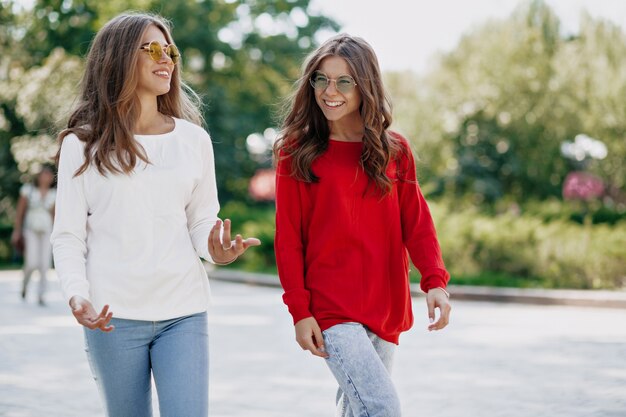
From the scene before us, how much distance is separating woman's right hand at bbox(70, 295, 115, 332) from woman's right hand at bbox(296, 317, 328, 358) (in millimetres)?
715

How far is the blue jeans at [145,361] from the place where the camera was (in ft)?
10.5

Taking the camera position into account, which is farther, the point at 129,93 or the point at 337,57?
the point at 337,57

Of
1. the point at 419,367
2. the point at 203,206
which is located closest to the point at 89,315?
the point at 203,206

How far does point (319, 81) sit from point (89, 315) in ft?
4.26

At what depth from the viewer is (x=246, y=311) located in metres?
12.6

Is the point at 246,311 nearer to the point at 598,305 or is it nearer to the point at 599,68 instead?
the point at 598,305

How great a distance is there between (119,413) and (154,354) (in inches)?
9.2

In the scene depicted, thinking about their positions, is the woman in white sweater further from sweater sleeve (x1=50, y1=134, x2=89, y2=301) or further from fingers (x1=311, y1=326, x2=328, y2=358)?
fingers (x1=311, y1=326, x2=328, y2=358)

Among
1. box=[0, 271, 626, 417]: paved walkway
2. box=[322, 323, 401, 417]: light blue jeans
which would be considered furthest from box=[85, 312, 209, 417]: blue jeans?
box=[0, 271, 626, 417]: paved walkway

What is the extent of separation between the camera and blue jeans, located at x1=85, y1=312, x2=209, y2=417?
320cm

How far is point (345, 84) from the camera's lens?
12.1ft

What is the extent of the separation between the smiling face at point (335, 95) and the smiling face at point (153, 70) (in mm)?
593

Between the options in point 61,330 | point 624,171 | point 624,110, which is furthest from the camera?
point 624,171

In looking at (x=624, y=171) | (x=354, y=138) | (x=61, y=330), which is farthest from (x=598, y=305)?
(x=624, y=171)
